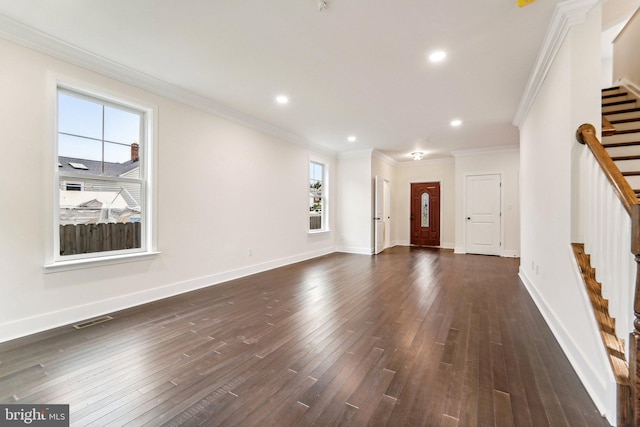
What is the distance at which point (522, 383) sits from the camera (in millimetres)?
1800

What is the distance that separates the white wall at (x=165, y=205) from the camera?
2451 mm

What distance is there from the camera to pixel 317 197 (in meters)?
7.01

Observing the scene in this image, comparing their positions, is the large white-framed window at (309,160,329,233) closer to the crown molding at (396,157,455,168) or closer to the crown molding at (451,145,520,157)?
the crown molding at (396,157,455,168)

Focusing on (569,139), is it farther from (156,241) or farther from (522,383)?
(156,241)

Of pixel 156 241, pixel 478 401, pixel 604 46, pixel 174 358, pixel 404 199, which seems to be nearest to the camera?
pixel 478 401

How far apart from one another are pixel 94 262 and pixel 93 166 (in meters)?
1.04

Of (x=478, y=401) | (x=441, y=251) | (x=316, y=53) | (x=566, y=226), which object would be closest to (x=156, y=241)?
(x=316, y=53)

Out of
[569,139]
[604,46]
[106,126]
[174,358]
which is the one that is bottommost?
[174,358]

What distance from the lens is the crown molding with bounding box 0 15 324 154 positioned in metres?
2.42

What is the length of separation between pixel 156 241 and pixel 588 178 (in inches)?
170

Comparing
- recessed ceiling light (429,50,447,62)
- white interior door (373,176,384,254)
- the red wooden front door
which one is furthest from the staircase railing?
the red wooden front door

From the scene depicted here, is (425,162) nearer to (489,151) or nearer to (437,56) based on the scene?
(489,151)

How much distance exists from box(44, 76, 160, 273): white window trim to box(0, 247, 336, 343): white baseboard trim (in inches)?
16.9

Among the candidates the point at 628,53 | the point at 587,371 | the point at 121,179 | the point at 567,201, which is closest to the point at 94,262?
the point at 121,179
